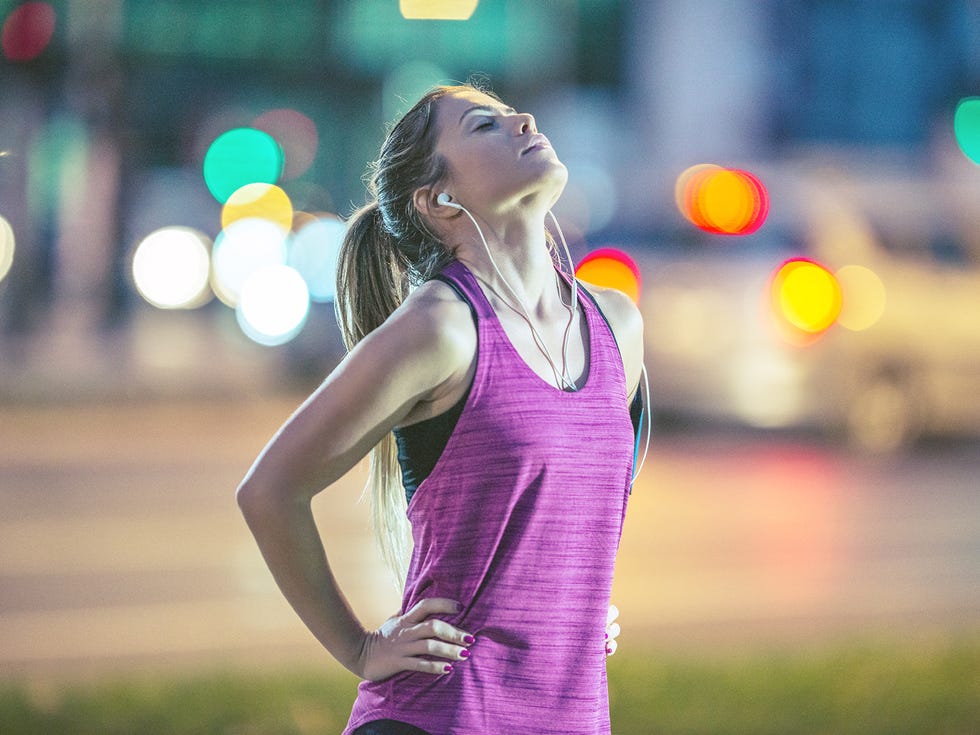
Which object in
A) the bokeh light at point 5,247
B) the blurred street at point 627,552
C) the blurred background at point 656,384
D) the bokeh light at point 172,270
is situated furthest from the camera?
the bokeh light at point 172,270

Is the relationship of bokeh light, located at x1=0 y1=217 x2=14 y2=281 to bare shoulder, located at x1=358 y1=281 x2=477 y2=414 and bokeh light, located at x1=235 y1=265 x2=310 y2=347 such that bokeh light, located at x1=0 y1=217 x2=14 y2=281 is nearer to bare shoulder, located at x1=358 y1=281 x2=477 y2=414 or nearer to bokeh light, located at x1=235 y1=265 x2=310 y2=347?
bokeh light, located at x1=235 y1=265 x2=310 y2=347

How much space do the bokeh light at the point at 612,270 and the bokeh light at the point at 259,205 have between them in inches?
673

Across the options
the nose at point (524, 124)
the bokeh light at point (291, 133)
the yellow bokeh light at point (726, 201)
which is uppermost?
the bokeh light at point (291, 133)

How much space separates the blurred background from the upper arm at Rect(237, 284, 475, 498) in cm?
88

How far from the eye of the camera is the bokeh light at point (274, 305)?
1931 cm

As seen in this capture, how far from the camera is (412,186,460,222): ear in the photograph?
2.39 metres

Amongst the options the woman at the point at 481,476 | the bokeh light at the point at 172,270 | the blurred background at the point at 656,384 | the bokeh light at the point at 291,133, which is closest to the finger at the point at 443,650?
the woman at the point at 481,476

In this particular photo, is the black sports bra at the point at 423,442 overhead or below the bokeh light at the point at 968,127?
below

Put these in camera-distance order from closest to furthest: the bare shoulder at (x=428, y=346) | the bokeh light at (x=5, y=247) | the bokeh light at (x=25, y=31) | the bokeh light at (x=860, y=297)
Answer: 1. the bare shoulder at (x=428, y=346)
2. the bokeh light at (x=860, y=297)
3. the bokeh light at (x=25, y=31)
4. the bokeh light at (x=5, y=247)

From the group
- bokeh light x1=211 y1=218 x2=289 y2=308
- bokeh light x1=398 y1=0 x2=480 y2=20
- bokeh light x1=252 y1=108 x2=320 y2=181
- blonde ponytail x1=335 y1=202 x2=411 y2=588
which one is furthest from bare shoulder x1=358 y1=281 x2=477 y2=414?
bokeh light x1=252 y1=108 x2=320 y2=181

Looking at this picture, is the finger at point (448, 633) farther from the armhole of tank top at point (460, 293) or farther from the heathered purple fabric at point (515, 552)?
the armhole of tank top at point (460, 293)

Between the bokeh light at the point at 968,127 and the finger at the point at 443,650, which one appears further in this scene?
the bokeh light at the point at 968,127

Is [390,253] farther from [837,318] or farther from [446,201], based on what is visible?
[837,318]

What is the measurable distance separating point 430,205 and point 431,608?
26.7 inches
